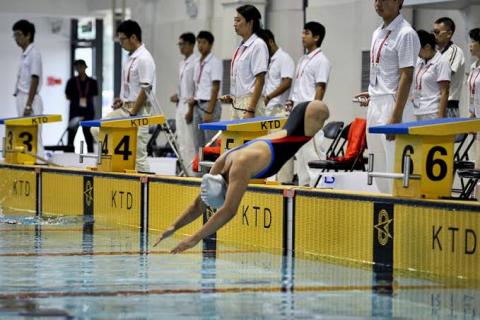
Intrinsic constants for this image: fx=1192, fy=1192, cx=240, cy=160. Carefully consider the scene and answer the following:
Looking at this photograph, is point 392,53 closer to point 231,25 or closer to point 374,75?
point 374,75

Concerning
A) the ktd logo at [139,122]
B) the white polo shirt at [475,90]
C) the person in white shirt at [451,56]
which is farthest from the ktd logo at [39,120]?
the white polo shirt at [475,90]

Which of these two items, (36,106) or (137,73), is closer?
(137,73)

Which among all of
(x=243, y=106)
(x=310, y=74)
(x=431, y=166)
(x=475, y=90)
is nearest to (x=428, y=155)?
(x=431, y=166)

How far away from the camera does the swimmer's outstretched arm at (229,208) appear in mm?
5586

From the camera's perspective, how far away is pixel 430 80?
973 cm

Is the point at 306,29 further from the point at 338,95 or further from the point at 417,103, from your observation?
the point at 338,95

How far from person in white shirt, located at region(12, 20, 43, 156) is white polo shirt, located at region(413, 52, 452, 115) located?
4567mm

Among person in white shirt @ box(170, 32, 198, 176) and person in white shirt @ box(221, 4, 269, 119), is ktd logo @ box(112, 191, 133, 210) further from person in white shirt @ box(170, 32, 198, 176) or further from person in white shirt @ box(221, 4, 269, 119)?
person in white shirt @ box(170, 32, 198, 176)

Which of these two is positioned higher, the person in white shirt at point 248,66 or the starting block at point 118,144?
the person in white shirt at point 248,66

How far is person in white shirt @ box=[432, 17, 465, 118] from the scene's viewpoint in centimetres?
992

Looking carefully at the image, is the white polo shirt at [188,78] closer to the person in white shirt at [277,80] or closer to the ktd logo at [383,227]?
the person in white shirt at [277,80]

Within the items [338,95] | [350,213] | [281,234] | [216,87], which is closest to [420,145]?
[350,213]

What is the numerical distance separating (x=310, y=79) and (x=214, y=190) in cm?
419

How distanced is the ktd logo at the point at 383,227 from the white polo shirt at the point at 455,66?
11.4 feet
